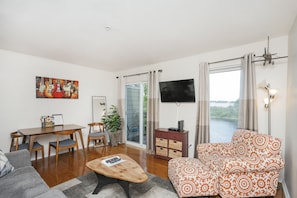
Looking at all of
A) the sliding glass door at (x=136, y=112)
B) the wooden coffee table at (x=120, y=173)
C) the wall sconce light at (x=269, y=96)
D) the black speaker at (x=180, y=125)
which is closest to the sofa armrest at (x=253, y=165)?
the wall sconce light at (x=269, y=96)

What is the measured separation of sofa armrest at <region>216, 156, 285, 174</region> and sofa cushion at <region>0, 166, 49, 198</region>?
2.14 meters

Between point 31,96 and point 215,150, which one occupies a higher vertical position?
point 31,96

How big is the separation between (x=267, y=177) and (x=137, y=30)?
269cm

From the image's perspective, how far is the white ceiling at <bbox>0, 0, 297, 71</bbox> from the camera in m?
1.65

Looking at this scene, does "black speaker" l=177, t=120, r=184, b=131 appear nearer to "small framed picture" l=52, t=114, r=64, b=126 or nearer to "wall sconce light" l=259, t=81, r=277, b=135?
"wall sconce light" l=259, t=81, r=277, b=135

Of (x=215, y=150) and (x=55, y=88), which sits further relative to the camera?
(x=55, y=88)

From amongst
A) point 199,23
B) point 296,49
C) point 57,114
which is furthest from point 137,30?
point 57,114

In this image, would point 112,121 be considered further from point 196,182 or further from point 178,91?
point 196,182

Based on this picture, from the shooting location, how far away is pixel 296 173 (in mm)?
1733

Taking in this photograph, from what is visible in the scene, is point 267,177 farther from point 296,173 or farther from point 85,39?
point 85,39

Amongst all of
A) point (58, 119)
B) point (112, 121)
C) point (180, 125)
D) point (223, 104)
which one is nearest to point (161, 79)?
point (180, 125)

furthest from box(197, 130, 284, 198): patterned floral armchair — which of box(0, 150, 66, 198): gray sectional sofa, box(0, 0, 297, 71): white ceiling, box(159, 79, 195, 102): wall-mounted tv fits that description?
box(0, 150, 66, 198): gray sectional sofa

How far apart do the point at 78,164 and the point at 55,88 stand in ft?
6.47

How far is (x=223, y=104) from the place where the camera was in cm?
311
